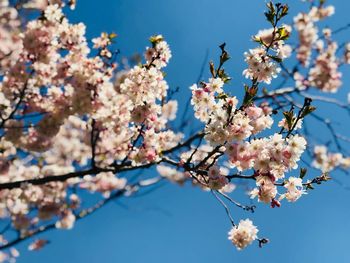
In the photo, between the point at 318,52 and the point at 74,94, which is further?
the point at 318,52

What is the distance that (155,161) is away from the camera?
466 cm

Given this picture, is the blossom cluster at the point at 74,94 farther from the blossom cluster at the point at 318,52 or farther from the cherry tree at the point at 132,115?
the blossom cluster at the point at 318,52

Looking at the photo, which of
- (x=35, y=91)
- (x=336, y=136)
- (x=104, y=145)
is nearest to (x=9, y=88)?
(x=35, y=91)

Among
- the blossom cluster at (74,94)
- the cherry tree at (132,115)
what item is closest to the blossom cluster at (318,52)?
the cherry tree at (132,115)

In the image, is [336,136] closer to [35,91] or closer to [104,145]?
[104,145]

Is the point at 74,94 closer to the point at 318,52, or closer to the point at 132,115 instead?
the point at 132,115

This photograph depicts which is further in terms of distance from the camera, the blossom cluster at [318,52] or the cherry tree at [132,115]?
Answer: the blossom cluster at [318,52]

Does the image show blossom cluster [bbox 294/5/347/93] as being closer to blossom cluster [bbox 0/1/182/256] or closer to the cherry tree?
the cherry tree

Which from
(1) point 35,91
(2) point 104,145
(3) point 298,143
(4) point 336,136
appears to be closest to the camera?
(3) point 298,143

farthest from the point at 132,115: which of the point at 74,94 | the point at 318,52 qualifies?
the point at 318,52

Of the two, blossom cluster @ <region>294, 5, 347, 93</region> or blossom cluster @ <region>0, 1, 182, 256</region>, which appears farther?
blossom cluster @ <region>294, 5, 347, 93</region>

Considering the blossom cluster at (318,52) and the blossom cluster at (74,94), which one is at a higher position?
the blossom cluster at (318,52)

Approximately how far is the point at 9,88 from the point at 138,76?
2611mm

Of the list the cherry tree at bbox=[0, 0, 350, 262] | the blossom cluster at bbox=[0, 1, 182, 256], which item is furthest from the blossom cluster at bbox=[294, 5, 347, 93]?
the blossom cluster at bbox=[0, 1, 182, 256]
